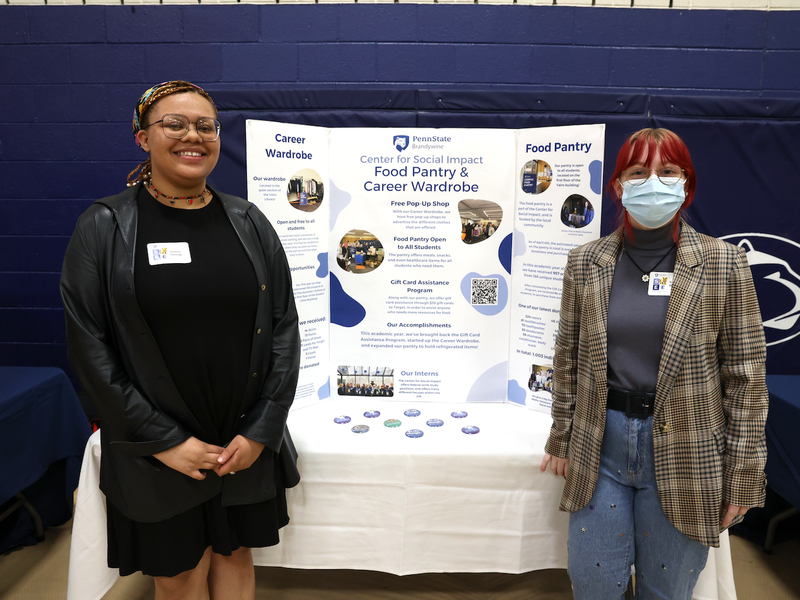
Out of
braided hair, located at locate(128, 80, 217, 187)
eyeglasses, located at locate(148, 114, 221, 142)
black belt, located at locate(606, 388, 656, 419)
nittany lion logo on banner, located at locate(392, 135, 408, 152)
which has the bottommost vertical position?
black belt, located at locate(606, 388, 656, 419)

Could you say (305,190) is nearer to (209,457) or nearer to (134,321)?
(134,321)

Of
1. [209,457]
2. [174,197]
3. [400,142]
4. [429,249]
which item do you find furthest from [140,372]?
[400,142]

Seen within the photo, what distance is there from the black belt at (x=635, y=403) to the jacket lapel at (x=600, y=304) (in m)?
0.04

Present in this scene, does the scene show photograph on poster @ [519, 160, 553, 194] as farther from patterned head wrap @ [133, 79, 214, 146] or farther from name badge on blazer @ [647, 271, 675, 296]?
patterned head wrap @ [133, 79, 214, 146]

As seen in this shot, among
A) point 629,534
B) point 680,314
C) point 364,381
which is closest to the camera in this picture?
point 680,314

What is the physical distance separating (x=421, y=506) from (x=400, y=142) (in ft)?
4.37

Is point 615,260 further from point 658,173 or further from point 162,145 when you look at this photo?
point 162,145

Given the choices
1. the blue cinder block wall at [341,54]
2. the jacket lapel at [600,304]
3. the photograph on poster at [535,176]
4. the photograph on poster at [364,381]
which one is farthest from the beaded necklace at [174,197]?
the blue cinder block wall at [341,54]

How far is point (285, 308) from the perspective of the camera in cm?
141

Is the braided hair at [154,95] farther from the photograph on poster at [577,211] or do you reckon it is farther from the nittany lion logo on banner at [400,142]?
the photograph on poster at [577,211]

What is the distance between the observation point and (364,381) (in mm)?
2037

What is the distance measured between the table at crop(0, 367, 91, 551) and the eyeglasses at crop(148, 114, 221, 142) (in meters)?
1.49

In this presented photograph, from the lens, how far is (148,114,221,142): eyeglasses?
1203 millimetres

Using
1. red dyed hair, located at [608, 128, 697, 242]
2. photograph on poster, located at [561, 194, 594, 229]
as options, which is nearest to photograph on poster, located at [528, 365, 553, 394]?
photograph on poster, located at [561, 194, 594, 229]
